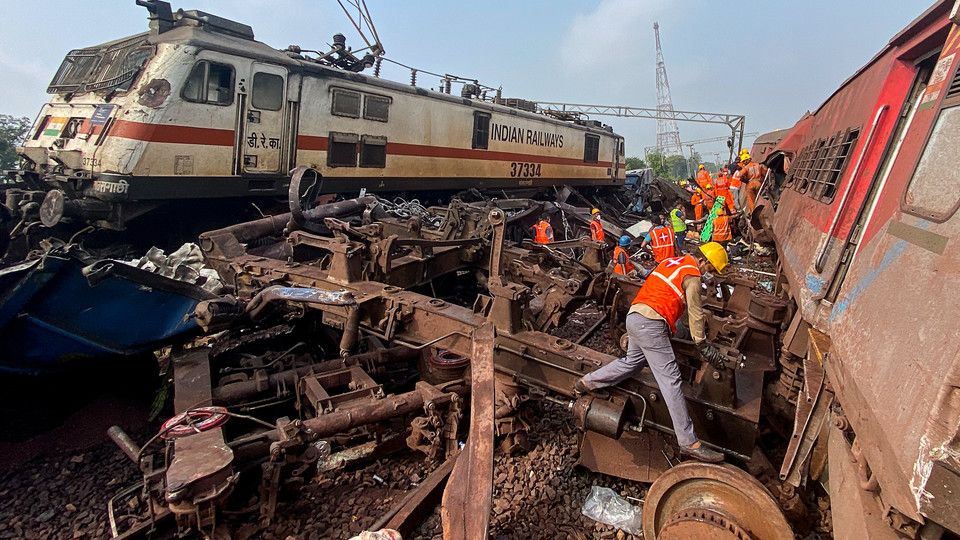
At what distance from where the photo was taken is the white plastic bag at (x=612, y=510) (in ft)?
9.90

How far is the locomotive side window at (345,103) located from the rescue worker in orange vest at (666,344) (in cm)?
600

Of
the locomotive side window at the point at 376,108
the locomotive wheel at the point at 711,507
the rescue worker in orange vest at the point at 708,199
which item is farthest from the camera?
the rescue worker in orange vest at the point at 708,199

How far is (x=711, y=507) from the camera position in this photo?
2.59 metres

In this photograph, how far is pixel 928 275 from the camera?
1.78 metres

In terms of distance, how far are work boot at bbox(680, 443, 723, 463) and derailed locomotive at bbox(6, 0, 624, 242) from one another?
6096mm

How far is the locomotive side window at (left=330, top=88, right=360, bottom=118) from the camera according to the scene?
25.3ft

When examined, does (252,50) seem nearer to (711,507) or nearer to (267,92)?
(267,92)

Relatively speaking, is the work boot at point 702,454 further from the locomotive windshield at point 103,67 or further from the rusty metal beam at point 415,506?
the locomotive windshield at point 103,67

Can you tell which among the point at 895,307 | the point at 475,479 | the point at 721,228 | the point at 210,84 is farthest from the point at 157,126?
the point at 721,228

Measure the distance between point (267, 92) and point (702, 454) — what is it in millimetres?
6723

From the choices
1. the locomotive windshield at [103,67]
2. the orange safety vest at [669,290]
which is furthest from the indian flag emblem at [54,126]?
the orange safety vest at [669,290]

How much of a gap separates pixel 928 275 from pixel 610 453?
82.8 inches

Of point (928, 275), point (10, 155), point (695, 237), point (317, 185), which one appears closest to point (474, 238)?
point (317, 185)

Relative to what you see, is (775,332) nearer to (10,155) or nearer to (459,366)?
Answer: (459,366)
